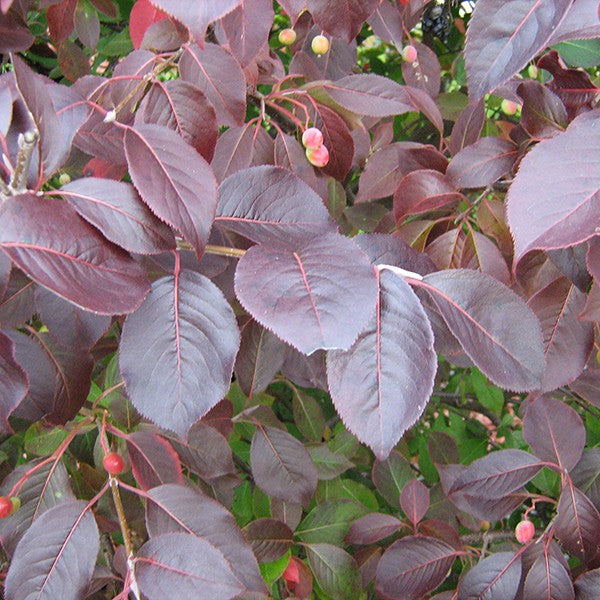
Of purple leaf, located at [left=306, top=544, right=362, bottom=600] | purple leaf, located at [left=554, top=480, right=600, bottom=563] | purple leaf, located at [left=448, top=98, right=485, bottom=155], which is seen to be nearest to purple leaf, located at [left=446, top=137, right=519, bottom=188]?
purple leaf, located at [left=448, top=98, right=485, bottom=155]

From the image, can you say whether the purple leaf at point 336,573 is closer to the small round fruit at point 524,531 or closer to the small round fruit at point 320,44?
the small round fruit at point 524,531

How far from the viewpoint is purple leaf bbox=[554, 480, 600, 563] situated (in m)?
0.95

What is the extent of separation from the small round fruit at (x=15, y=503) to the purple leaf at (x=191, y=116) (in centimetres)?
49

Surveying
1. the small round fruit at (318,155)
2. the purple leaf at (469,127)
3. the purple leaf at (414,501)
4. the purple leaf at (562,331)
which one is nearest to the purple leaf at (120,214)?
the small round fruit at (318,155)

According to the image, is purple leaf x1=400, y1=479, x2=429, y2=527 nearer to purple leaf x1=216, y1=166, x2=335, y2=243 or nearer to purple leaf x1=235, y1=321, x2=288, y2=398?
purple leaf x1=235, y1=321, x2=288, y2=398

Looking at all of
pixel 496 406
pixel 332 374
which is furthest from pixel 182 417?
pixel 496 406

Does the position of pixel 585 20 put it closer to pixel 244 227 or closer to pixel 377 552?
Answer: pixel 244 227

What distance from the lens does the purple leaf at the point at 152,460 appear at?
882 mm

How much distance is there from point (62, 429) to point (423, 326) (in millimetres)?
709

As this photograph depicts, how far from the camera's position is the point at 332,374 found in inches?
23.3

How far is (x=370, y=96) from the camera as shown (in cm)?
100

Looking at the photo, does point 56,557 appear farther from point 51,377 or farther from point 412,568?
point 412,568

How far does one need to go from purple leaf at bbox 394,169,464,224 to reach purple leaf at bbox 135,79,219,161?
0.30m

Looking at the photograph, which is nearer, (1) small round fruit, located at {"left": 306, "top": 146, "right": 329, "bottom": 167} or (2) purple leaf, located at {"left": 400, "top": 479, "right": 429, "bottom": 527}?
(1) small round fruit, located at {"left": 306, "top": 146, "right": 329, "bottom": 167}
